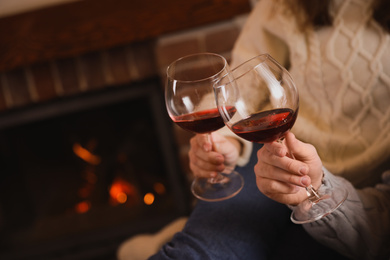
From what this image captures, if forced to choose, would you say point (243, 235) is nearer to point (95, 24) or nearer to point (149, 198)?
point (95, 24)


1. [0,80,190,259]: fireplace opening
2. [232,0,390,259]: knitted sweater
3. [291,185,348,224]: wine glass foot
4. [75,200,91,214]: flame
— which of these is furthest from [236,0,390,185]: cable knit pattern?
[75,200,91,214]: flame

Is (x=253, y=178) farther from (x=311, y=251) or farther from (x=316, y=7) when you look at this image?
(x=316, y=7)

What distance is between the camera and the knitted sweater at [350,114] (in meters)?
0.74

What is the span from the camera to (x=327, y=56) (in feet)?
2.92

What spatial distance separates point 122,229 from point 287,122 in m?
1.31

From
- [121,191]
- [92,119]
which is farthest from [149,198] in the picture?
[92,119]

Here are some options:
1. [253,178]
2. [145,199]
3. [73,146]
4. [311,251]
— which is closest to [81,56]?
[73,146]

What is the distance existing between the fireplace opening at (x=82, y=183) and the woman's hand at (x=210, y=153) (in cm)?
92

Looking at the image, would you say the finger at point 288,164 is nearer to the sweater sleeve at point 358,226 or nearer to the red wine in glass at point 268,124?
the red wine in glass at point 268,124

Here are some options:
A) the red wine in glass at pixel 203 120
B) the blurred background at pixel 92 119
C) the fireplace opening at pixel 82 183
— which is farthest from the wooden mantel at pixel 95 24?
the red wine in glass at pixel 203 120

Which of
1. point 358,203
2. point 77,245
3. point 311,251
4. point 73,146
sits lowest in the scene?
point 77,245

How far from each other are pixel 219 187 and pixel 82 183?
47.4 inches

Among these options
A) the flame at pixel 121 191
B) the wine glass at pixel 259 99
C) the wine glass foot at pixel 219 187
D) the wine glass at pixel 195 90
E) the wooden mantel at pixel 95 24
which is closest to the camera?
the wine glass at pixel 259 99

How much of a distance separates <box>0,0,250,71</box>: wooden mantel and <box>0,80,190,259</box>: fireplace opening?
35cm
